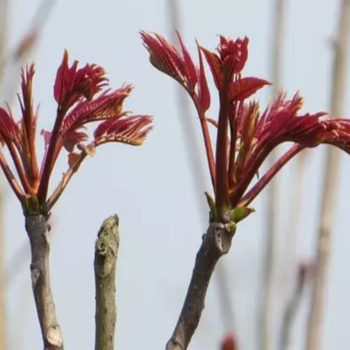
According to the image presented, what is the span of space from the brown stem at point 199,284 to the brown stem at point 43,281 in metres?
0.10

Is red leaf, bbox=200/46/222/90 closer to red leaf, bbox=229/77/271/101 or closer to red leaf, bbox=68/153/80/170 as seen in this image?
red leaf, bbox=229/77/271/101

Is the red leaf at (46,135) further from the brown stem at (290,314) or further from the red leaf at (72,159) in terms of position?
the brown stem at (290,314)

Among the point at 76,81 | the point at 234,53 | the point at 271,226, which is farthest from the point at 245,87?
the point at 271,226

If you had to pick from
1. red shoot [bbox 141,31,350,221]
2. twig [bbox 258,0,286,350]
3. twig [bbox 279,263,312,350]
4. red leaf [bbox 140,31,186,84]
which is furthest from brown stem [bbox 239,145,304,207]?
twig [bbox 258,0,286,350]

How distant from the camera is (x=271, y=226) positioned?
237 cm

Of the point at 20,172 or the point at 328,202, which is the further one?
the point at 328,202

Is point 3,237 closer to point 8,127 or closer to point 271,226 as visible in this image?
point 271,226

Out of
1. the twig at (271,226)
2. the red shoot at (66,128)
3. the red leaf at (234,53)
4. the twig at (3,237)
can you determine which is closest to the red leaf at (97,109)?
the red shoot at (66,128)

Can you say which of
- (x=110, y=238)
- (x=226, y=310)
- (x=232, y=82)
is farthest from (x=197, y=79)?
(x=226, y=310)

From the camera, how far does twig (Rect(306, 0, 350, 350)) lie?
6.43 ft

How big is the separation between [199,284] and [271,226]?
1.56 metres

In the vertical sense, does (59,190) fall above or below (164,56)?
below

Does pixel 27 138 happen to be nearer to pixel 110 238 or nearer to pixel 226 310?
pixel 110 238

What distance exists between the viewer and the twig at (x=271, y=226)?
2.33 meters
